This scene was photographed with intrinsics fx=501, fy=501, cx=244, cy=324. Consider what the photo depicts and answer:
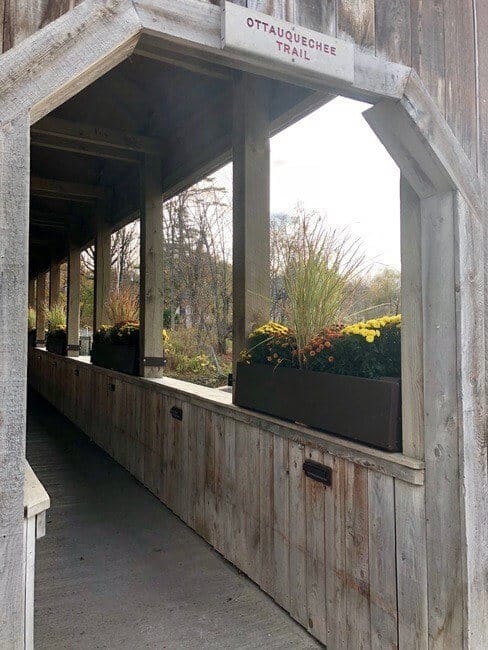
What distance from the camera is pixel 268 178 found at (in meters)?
2.89

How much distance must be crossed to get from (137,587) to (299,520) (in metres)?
0.91

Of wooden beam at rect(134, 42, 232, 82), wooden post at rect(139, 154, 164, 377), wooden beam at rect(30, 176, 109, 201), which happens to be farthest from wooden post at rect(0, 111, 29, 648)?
wooden beam at rect(30, 176, 109, 201)

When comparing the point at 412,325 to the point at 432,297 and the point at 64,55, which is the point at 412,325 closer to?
the point at 432,297

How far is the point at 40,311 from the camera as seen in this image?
10469mm

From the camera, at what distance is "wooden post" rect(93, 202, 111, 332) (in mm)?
6031

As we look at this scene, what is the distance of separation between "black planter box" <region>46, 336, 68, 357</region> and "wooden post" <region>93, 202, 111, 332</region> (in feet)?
4.63

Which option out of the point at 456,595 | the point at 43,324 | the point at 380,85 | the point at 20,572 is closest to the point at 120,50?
the point at 380,85

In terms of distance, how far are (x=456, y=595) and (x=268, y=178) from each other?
2.21 meters

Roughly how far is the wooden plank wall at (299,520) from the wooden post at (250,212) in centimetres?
62

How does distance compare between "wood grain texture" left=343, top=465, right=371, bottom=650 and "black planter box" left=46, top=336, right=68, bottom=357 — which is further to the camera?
"black planter box" left=46, top=336, right=68, bottom=357

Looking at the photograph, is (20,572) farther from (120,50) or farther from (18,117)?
(120,50)

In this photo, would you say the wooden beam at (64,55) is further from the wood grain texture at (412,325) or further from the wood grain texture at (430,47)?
the wood grain texture at (412,325)

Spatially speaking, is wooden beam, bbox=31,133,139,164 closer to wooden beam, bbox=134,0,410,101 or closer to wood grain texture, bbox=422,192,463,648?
wooden beam, bbox=134,0,410,101

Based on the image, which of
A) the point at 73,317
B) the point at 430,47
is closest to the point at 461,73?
the point at 430,47
